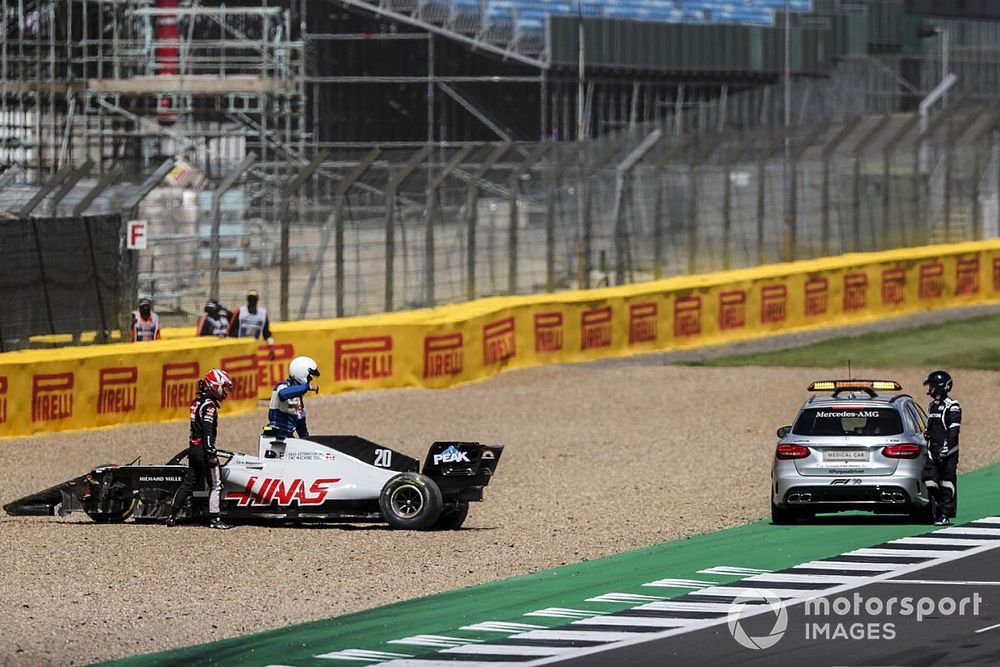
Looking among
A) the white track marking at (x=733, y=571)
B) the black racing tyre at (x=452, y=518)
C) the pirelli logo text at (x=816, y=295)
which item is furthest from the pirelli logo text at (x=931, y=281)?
the white track marking at (x=733, y=571)

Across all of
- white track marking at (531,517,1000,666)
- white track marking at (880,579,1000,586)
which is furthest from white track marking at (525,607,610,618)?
white track marking at (880,579,1000,586)

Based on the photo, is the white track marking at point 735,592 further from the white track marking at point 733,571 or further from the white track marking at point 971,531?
the white track marking at point 971,531

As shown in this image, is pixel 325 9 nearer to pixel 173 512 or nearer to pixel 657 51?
pixel 657 51

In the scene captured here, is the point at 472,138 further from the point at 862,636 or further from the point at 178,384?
the point at 862,636

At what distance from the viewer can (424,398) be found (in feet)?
91.1

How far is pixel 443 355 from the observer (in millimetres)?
29188

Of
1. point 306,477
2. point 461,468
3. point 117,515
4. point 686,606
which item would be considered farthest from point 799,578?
point 117,515

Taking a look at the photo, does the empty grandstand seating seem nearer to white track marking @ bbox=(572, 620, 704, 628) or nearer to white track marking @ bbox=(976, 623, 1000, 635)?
white track marking @ bbox=(572, 620, 704, 628)

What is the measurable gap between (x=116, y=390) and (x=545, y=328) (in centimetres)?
903

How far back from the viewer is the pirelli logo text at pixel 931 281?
38875 mm

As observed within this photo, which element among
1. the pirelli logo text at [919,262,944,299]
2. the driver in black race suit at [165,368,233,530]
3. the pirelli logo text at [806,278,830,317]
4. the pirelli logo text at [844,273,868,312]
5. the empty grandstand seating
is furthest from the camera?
the empty grandstand seating

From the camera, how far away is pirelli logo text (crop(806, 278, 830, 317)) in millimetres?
36562

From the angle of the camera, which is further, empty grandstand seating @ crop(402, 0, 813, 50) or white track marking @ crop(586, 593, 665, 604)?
empty grandstand seating @ crop(402, 0, 813, 50)

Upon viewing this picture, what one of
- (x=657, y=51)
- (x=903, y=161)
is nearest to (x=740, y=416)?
(x=903, y=161)
